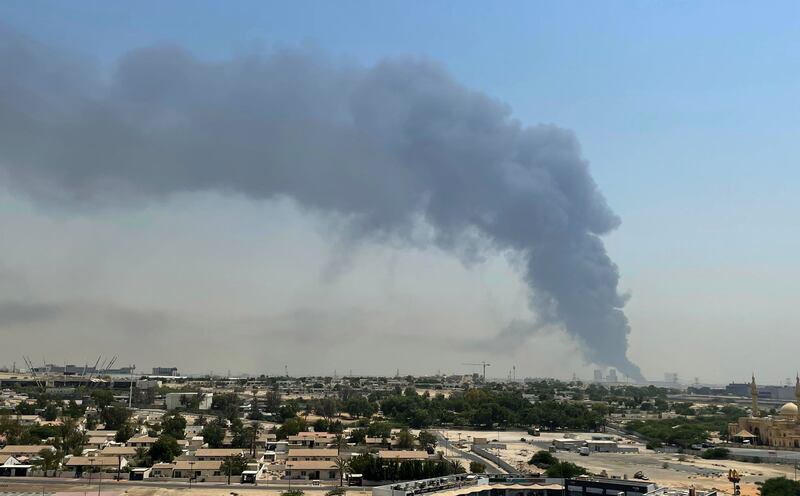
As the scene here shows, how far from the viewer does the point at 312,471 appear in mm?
62562

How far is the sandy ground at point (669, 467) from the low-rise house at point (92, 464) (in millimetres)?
A: 38280

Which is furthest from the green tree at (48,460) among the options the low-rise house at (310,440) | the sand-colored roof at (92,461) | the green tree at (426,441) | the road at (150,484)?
the green tree at (426,441)

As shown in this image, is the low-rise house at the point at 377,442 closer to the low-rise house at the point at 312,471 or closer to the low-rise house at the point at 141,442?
the low-rise house at the point at 312,471

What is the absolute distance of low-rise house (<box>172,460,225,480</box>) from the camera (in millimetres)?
62094

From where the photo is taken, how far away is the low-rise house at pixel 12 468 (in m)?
60.6

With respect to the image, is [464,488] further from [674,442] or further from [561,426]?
[561,426]

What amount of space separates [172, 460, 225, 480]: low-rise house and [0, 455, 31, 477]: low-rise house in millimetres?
12654

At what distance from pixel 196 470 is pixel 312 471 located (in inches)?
405

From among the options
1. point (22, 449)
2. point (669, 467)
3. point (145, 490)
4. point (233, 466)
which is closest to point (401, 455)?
point (233, 466)

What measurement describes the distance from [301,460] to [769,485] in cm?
→ 3878

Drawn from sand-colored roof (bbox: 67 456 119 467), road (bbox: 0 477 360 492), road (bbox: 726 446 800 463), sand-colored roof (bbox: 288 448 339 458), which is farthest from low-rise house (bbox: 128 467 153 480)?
road (bbox: 726 446 800 463)

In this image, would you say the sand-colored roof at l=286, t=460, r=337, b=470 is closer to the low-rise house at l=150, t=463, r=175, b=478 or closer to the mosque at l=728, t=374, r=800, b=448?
the low-rise house at l=150, t=463, r=175, b=478

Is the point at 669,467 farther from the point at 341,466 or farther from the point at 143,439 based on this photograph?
the point at 143,439

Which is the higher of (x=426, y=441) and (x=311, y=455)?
(x=311, y=455)
